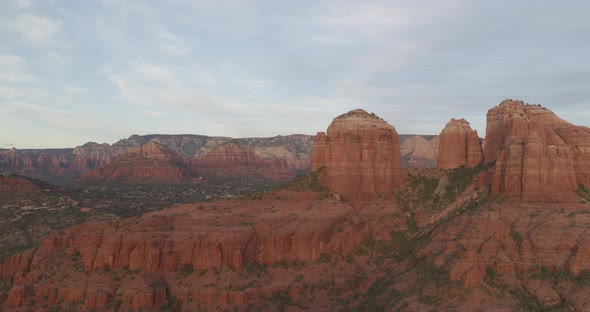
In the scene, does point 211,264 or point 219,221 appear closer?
point 211,264

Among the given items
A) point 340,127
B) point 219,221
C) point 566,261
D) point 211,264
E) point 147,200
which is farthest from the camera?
point 147,200

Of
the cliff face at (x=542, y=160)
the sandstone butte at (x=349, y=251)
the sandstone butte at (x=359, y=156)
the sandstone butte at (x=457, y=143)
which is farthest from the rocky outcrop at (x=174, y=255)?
the sandstone butte at (x=457, y=143)

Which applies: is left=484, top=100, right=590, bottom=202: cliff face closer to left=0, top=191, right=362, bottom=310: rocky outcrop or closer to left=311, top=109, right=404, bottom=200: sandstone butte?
left=311, top=109, right=404, bottom=200: sandstone butte

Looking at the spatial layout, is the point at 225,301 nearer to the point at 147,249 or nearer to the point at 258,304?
the point at 258,304

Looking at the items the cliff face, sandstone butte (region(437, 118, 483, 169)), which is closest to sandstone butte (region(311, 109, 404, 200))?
sandstone butte (region(437, 118, 483, 169))

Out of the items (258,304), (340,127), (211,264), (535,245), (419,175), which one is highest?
(340,127)

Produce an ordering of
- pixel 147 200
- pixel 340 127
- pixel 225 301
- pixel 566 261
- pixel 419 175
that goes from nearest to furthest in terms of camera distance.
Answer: pixel 566 261, pixel 225 301, pixel 340 127, pixel 419 175, pixel 147 200

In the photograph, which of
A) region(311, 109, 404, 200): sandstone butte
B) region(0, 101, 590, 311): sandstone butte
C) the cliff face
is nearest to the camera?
region(0, 101, 590, 311): sandstone butte

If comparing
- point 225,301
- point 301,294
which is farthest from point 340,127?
point 225,301
